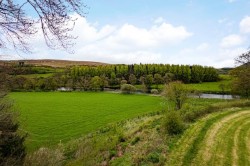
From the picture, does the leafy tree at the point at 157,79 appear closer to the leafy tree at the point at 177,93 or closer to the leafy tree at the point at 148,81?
the leafy tree at the point at 148,81

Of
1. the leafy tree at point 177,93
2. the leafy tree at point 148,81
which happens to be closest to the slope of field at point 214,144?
the leafy tree at point 177,93

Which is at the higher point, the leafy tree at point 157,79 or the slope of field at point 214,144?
the slope of field at point 214,144

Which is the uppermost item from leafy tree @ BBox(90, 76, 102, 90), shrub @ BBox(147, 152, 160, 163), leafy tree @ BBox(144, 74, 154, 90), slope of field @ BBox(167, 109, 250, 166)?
slope of field @ BBox(167, 109, 250, 166)

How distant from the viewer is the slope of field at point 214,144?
15.7 meters

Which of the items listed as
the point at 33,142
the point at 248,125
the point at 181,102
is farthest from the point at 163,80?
the point at 248,125

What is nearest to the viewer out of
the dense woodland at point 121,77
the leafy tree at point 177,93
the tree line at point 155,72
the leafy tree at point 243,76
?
the leafy tree at point 177,93

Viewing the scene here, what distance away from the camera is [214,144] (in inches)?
719

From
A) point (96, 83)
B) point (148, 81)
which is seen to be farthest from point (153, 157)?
point (148, 81)

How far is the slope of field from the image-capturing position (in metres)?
15.7

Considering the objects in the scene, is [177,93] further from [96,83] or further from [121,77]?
[121,77]

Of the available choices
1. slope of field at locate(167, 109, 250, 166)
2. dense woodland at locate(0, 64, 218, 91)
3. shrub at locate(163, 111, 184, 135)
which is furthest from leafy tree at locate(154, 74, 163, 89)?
shrub at locate(163, 111, 184, 135)

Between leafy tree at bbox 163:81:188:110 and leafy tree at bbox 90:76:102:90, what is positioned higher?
leafy tree at bbox 163:81:188:110

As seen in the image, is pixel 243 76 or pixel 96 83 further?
pixel 96 83

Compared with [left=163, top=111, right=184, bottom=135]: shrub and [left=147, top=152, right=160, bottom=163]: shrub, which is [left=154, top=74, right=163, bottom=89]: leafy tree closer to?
[left=163, top=111, right=184, bottom=135]: shrub
